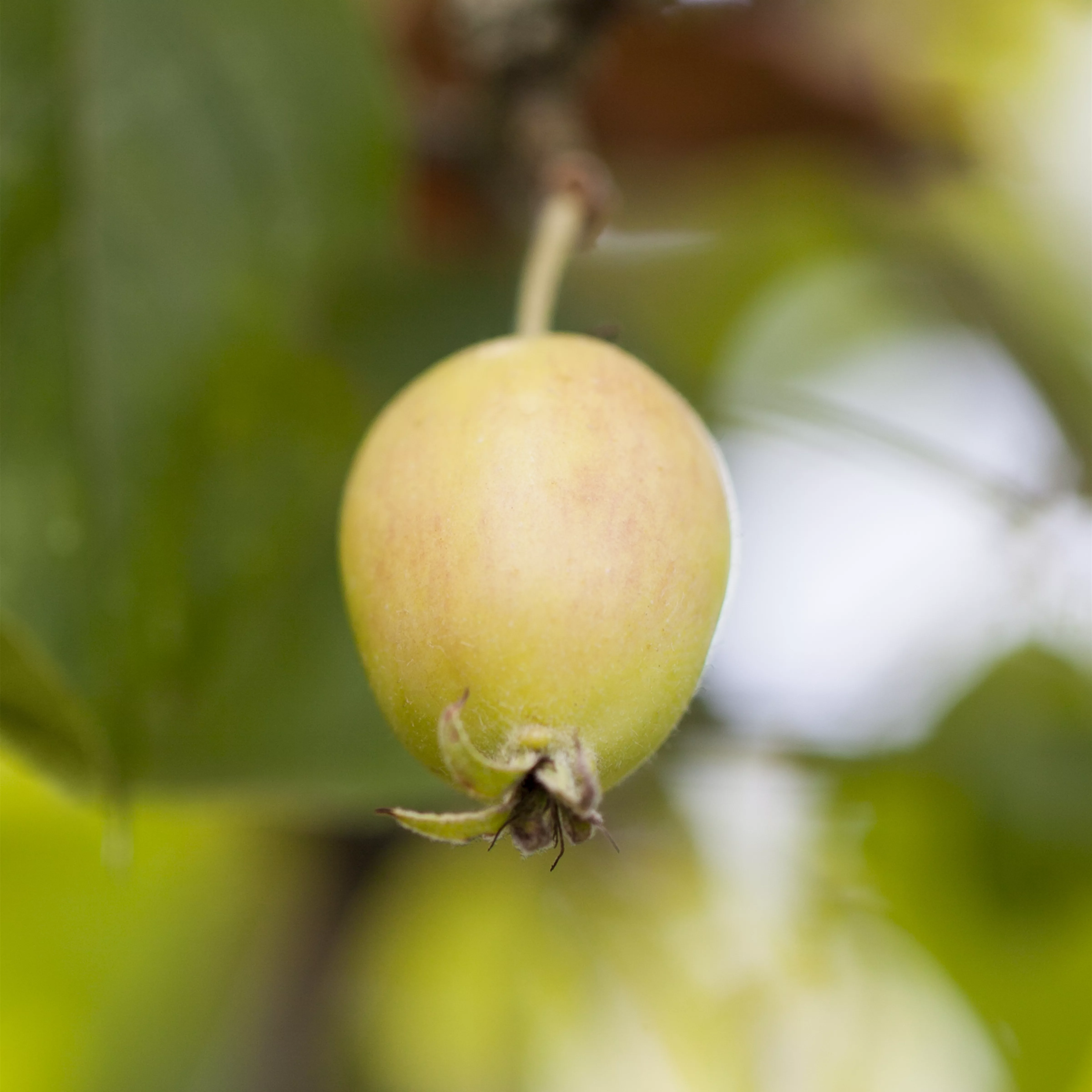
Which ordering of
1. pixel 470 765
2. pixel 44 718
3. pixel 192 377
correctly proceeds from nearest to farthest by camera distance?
1. pixel 470 765
2. pixel 44 718
3. pixel 192 377

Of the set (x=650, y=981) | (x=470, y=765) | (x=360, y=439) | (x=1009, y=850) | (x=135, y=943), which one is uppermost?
(x=470, y=765)

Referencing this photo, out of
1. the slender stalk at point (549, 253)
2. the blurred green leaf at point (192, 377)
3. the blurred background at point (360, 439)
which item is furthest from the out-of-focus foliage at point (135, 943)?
the slender stalk at point (549, 253)

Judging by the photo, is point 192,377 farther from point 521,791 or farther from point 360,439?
point 521,791

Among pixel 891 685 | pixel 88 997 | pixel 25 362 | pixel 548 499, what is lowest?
pixel 88 997

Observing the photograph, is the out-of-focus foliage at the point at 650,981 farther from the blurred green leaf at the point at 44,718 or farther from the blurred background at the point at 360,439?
the blurred green leaf at the point at 44,718

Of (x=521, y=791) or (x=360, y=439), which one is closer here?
(x=521, y=791)

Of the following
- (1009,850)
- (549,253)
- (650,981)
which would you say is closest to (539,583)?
(549,253)

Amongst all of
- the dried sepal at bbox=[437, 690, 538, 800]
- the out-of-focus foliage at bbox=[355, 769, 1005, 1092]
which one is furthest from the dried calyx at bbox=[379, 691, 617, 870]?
the out-of-focus foliage at bbox=[355, 769, 1005, 1092]

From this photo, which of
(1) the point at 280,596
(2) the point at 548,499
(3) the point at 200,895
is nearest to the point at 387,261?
(1) the point at 280,596

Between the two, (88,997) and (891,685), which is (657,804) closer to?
(891,685)
